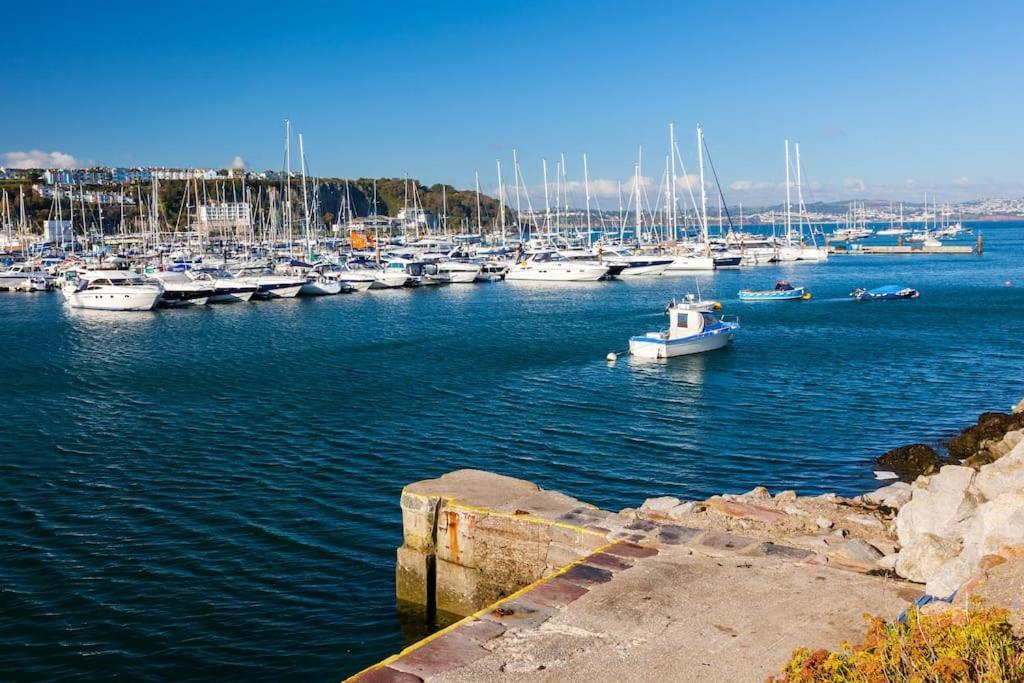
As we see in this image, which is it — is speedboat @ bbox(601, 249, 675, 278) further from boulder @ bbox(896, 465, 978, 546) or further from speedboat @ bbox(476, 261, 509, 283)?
boulder @ bbox(896, 465, 978, 546)

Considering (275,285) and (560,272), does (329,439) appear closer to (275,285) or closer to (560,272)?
(275,285)

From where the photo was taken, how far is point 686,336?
3756cm

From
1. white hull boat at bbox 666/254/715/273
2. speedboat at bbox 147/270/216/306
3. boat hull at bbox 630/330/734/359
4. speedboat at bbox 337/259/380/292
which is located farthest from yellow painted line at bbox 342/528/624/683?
white hull boat at bbox 666/254/715/273

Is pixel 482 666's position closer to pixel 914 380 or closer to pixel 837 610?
pixel 837 610

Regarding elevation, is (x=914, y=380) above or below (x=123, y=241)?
below

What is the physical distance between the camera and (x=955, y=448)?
845 inches

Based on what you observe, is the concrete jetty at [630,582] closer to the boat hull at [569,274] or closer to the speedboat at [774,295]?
the speedboat at [774,295]

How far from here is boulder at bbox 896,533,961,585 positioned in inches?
341

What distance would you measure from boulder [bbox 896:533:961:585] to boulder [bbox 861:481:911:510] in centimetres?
345

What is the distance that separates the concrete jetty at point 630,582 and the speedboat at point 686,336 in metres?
24.3

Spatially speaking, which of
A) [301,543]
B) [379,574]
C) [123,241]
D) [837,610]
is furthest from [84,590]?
[123,241]

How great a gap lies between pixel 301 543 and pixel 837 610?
9980mm

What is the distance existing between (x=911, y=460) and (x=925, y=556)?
12.5 m

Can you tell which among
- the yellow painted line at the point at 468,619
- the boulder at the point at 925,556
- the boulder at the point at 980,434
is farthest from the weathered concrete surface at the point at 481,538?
the boulder at the point at 980,434
